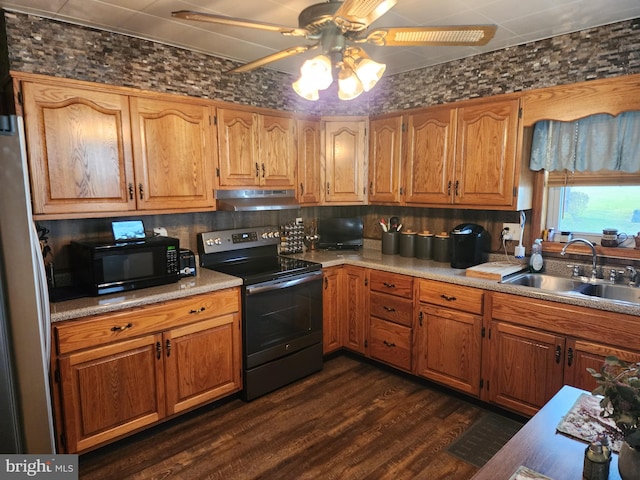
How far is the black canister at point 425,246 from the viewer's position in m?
3.31

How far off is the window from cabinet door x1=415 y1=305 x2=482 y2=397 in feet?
3.17

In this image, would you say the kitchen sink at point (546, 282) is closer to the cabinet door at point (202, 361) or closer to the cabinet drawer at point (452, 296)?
the cabinet drawer at point (452, 296)

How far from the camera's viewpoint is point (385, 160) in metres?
3.41

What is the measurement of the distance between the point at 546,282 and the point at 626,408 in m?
2.06

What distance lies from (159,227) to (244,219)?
71 cm

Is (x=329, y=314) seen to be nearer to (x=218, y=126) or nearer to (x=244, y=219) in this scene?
(x=244, y=219)

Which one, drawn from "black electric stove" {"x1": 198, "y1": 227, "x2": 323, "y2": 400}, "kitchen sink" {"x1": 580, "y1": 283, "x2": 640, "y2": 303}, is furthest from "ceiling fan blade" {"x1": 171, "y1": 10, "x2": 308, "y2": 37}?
"kitchen sink" {"x1": 580, "y1": 283, "x2": 640, "y2": 303}

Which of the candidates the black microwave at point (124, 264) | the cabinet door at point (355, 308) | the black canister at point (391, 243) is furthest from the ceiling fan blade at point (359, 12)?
the black canister at point (391, 243)

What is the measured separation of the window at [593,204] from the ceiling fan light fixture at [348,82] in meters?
1.84

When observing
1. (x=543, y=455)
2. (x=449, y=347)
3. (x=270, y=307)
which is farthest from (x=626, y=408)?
(x=270, y=307)

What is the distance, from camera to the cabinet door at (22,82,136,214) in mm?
2152

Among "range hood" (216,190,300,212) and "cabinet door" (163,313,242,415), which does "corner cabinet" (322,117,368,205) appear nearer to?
"range hood" (216,190,300,212)

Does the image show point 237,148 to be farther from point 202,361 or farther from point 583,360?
point 583,360

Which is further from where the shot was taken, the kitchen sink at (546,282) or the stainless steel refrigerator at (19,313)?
the kitchen sink at (546,282)
